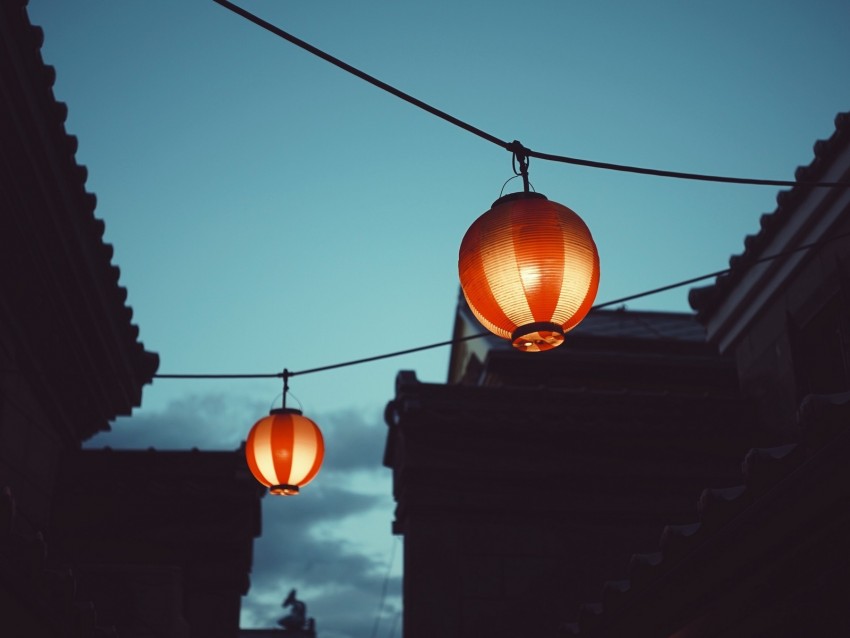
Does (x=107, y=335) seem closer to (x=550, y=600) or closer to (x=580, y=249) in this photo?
(x=550, y=600)

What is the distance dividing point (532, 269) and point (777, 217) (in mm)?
6306

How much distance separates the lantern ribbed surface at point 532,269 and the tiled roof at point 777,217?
8.12 ft

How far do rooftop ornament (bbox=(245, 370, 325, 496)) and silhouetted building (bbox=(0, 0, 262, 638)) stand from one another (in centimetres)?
195

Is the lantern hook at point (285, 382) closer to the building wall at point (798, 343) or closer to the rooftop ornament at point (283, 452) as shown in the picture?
the rooftop ornament at point (283, 452)

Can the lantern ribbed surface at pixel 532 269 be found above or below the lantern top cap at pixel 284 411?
below

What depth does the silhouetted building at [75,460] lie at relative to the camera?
8.74 m

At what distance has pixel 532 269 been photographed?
242 inches

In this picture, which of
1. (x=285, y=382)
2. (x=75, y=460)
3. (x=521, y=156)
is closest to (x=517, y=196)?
(x=521, y=156)

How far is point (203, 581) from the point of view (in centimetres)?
1391

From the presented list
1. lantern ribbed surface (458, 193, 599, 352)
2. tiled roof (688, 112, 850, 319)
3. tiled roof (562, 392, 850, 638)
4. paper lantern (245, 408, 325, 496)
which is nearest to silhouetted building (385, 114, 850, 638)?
tiled roof (688, 112, 850, 319)

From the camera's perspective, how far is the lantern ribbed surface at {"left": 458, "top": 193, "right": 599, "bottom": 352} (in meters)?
6.16

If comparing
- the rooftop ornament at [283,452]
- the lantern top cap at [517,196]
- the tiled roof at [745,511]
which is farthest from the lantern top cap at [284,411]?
the lantern top cap at [517,196]

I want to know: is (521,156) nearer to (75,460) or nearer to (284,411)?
(284,411)

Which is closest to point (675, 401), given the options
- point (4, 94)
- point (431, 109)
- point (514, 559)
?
point (514, 559)
